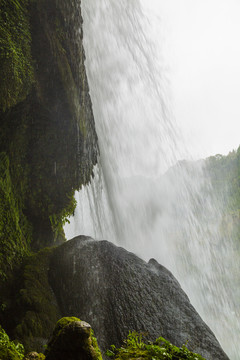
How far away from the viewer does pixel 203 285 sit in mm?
19125

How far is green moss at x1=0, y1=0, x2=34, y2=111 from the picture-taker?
549 centimetres

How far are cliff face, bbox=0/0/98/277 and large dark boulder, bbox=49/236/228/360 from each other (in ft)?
4.15

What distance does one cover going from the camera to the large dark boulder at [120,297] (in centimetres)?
522

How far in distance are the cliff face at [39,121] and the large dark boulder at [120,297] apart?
1.27m

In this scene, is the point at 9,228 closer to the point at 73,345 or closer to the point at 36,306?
the point at 36,306

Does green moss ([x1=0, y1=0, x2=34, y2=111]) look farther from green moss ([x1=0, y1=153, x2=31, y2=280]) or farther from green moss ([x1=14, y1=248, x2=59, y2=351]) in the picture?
green moss ([x1=14, y1=248, x2=59, y2=351])

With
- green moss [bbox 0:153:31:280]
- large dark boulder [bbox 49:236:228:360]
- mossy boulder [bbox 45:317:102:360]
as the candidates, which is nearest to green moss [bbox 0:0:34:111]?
green moss [bbox 0:153:31:280]

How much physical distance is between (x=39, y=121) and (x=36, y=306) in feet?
14.5

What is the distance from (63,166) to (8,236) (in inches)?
103

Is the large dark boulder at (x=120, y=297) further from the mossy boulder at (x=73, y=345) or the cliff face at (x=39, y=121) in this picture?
the mossy boulder at (x=73, y=345)

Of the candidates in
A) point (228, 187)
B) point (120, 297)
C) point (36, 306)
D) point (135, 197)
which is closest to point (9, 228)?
point (36, 306)

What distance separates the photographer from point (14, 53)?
5.69m

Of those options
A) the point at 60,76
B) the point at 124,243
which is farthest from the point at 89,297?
the point at 124,243

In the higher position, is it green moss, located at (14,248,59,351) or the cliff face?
the cliff face
